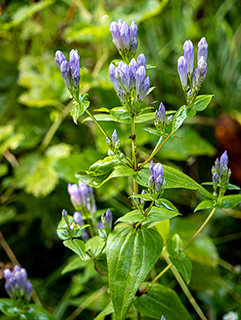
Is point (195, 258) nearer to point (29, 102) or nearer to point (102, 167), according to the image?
point (102, 167)

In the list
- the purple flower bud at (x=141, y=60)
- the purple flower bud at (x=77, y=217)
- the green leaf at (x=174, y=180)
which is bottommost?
the purple flower bud at (x=77, y=217)

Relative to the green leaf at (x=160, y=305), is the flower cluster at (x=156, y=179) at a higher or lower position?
higher

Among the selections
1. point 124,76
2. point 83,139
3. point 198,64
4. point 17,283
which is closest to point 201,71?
point 198,64

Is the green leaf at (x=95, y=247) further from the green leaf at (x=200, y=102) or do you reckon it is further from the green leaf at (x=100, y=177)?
the green leaf at (x=200, y=102)

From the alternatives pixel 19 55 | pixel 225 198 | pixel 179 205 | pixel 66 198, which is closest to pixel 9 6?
pixel 19 55

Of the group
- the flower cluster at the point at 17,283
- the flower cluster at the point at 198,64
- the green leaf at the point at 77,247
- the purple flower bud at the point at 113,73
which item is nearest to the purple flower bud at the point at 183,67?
the flower cluster at the point at 198,64

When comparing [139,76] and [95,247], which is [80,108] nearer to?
[139,76]
